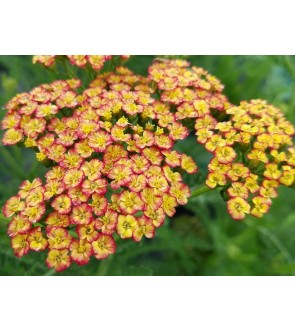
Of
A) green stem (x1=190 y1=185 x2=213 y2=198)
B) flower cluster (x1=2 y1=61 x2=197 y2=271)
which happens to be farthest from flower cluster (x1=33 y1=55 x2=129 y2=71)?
green stem (x1=190 y1=185 x2=213 y2=198)

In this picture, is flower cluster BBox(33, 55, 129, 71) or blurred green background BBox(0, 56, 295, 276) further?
blurred green background BBox(0, 56, 295, 276)

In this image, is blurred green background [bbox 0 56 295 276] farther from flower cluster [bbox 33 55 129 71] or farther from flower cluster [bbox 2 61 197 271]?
flower cluster [bbox 2 61 197 271]

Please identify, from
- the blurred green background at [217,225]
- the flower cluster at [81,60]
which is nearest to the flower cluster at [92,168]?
the flower cluster at [81,60]

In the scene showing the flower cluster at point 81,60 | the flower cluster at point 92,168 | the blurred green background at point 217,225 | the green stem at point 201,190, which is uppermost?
the flower cluster at point 81,60

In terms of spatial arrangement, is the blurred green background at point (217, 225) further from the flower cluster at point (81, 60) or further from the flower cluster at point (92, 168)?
the flower cluster at point (92, 168)

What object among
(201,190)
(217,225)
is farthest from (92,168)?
(217,225)

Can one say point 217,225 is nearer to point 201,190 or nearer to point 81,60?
point 201,190

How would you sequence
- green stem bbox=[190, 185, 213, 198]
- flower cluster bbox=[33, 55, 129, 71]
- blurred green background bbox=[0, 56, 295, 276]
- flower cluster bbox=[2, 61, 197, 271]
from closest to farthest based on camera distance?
flower cluster bbox=[2, 61, 197, 271] < green stem bbox=[190, 185, 213, 198] < flower cluster bbox=[33, 55, 129, 71] < blurred green background bbox=[0, 56, 295, 276]
